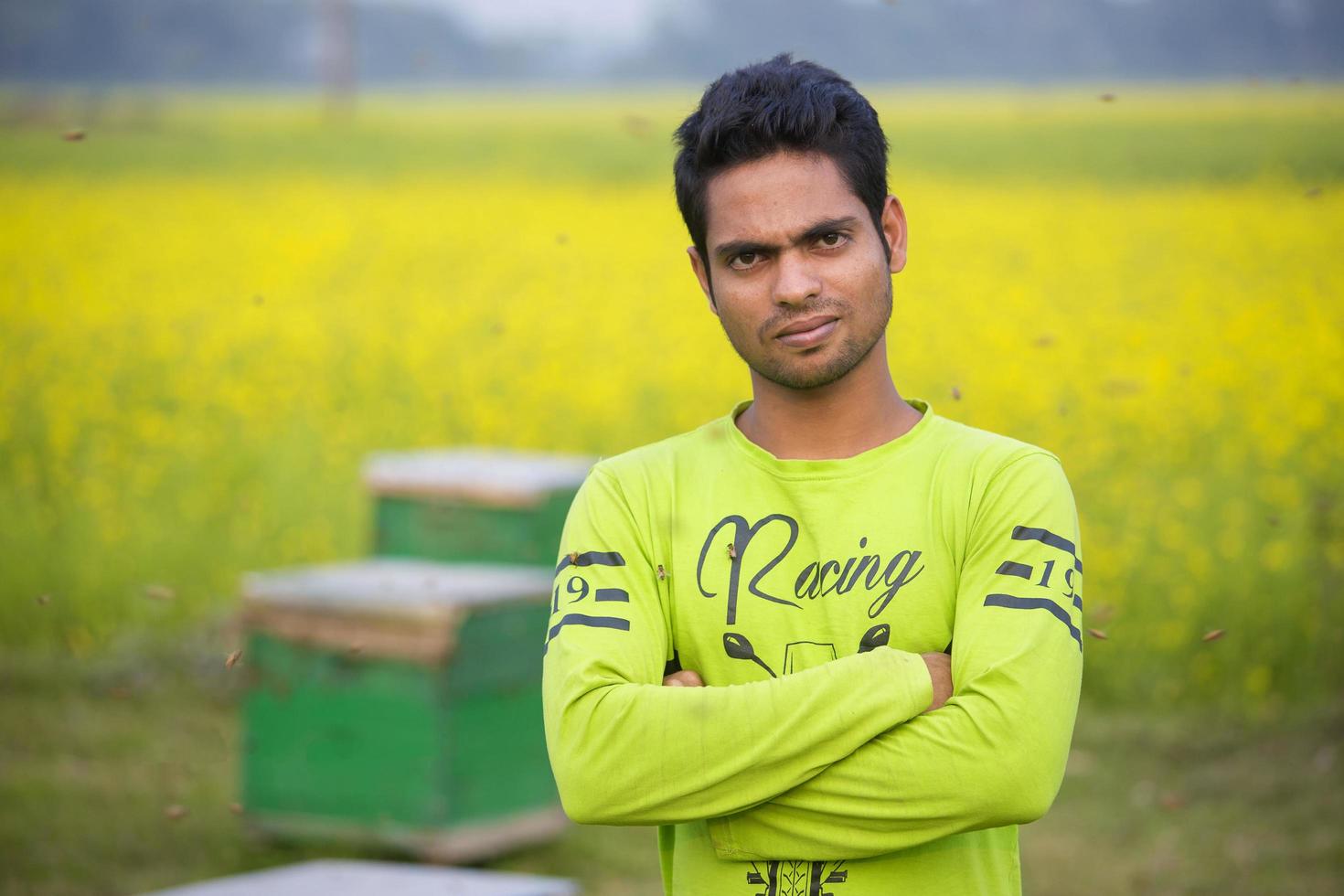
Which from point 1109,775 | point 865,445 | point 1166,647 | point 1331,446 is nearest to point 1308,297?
point 1331,446

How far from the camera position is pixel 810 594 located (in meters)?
1.75

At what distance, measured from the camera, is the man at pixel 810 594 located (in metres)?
1.65

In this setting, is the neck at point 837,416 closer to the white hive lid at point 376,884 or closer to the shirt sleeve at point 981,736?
the shirt sleeve at point 981,736

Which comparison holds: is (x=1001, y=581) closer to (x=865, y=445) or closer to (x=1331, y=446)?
(x=865, y=445)

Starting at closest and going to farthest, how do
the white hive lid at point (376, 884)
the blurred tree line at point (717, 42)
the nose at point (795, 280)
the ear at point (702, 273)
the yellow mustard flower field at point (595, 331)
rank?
1. the nose at point (795, 280)
2. the ear at point (702, 273)
3. the white hive lid at point (376, 884)
4. the yellow mustard flower field at point (595, 331)
5. the blurred tree line at point (717, 42)

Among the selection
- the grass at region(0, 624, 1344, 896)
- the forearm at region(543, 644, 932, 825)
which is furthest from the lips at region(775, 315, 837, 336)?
the grass at region(0, 624, 1344, 896)

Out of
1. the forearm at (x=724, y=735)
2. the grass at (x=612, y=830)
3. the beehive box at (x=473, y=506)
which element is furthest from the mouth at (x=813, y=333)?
the beehive box at (x=473, y=506)

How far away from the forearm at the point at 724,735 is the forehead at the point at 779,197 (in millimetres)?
514

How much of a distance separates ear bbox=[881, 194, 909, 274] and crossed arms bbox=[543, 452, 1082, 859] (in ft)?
1.05

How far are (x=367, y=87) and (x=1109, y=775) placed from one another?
8319 mm

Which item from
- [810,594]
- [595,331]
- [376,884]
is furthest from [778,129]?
[595,331]

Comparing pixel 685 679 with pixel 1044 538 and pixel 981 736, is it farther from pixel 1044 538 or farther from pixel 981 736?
pixel 1044 538

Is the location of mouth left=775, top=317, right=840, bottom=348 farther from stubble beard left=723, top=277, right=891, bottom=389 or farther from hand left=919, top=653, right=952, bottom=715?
hand left=919, top=653, right=952, bottom=715

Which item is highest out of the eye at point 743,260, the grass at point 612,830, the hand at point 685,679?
the eye at point 743,260
